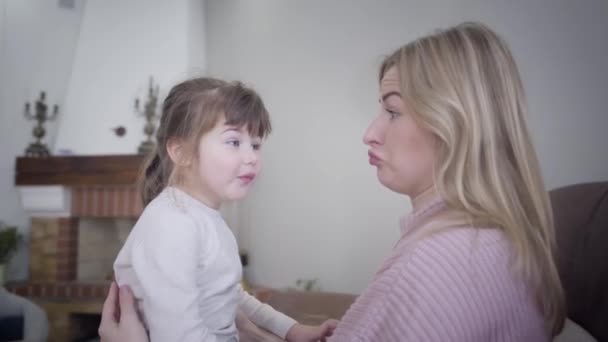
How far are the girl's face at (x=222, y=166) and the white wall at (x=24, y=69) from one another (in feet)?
9.94

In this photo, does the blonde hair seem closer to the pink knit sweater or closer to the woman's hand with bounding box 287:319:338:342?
the pink knit sweater

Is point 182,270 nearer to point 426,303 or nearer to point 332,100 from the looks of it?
point 426,303

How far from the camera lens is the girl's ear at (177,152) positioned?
0.98 meters

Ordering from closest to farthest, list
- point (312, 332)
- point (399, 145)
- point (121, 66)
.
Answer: point (399, 145), point (312, 332), point (121, 66)

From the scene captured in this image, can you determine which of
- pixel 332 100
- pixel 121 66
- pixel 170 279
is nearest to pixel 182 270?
pixel 170 279

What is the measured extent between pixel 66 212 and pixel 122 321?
2578 millimetres

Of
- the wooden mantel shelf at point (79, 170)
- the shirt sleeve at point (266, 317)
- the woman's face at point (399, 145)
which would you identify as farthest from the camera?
the wooden mantel shelf at point (79, 170)

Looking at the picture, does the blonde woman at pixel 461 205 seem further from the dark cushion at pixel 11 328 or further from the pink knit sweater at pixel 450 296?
the dark cushion at pixel 11 328

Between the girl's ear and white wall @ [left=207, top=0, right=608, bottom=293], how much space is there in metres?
1.96

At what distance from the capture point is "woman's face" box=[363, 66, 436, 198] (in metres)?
0.74

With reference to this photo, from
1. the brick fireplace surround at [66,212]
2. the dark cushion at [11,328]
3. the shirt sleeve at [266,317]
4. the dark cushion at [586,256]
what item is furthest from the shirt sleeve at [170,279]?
the brick fireplace surround at [66,212]

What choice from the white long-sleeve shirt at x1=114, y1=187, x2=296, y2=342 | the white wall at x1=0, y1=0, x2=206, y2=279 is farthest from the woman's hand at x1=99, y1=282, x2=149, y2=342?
the white wall at x1=0, y1=0, x2=206, y2=279

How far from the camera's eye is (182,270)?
812mm

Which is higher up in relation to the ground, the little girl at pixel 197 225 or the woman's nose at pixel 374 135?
the woman's nose at pixel 374 135
